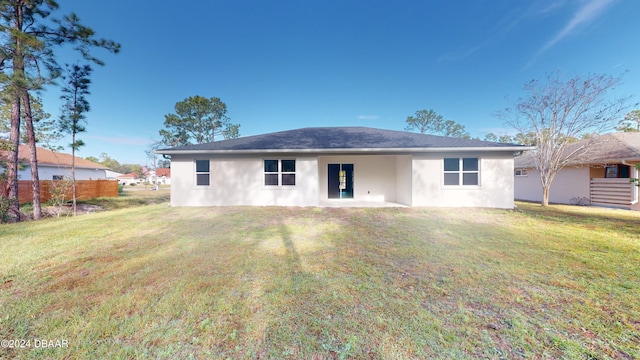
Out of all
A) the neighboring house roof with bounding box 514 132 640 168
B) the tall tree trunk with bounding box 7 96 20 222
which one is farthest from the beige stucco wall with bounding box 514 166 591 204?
the tall tree trunk with bounding box 7 96 20 222

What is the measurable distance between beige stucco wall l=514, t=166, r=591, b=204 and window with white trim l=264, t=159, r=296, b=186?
13.9 meters

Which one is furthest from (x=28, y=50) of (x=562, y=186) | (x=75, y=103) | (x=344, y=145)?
(x=562, y=186)

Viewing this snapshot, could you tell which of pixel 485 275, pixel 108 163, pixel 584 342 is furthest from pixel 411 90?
pixel 108 163

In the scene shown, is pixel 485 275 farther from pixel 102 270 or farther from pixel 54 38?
pixel 54 38

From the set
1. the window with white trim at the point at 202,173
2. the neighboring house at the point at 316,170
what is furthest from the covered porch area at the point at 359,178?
the window with white trim at the point at 202,173

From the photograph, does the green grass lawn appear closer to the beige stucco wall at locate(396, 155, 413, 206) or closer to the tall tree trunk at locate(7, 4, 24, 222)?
the beige stucco wall at locate(396, 155, 413, 206)

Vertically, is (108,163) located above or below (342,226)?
above

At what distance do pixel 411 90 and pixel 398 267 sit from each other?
17268 millimetres

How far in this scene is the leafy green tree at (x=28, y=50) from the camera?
7095 millimetres

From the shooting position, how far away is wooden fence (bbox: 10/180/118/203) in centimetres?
957

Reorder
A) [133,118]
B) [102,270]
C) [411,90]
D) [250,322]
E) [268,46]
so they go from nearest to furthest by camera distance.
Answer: [250,322] → [102,270] → [268,46] → [411,90] → [133,118]

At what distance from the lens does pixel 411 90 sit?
17000 millimetres

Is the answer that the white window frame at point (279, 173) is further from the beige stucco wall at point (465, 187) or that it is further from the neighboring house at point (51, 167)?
the neighboring house at point (51, 167)

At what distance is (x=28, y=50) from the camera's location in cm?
752
